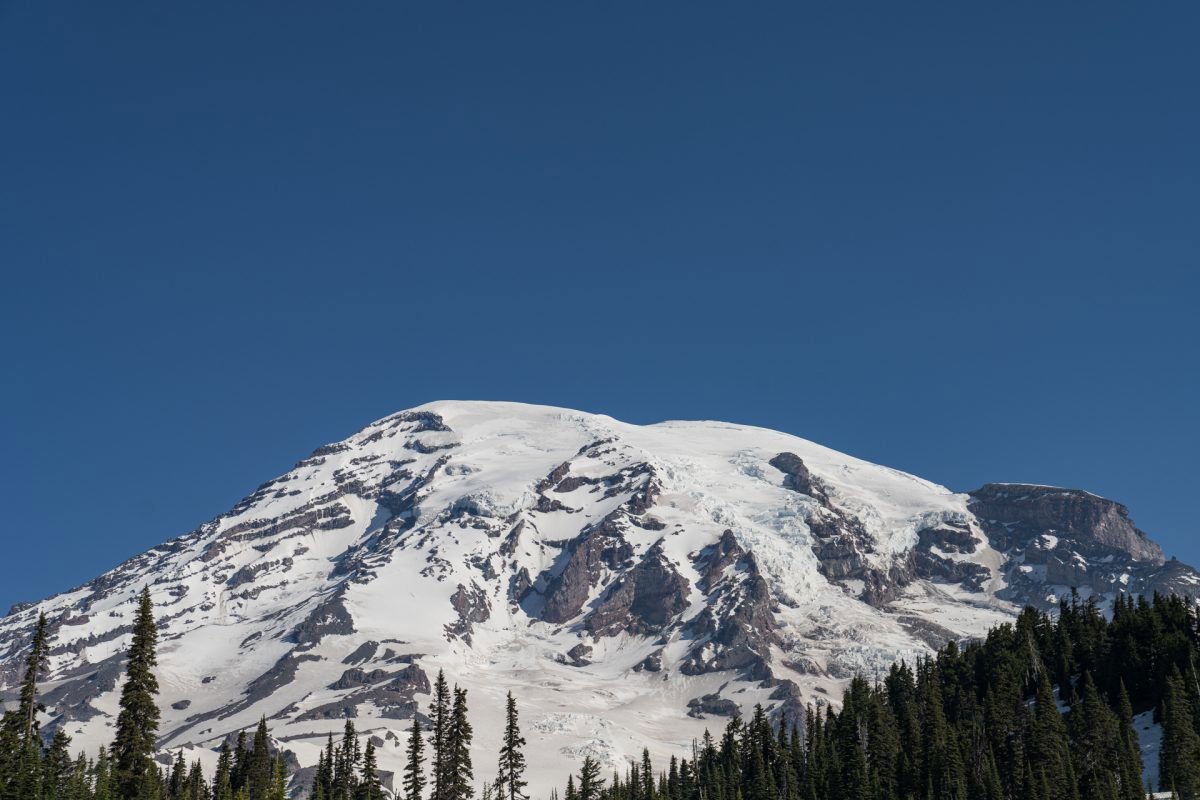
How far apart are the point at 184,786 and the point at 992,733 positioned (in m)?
104

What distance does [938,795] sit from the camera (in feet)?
518

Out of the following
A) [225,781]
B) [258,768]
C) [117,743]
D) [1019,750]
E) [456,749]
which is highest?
[1019,750]

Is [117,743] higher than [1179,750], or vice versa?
[1179,750]

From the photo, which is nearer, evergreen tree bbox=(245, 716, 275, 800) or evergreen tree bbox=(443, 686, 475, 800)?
evergreen tree bbox=(443, 686, 475, 800)

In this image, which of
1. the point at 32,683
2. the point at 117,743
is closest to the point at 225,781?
the point at 32,683

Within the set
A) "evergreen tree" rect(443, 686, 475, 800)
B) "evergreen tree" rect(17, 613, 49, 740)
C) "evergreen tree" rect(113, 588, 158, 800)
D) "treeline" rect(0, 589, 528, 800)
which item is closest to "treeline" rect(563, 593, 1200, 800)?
"treeline" rect(0, 589, 528, 800)

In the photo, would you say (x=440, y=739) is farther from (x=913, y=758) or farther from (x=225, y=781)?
(x=913, y=758)

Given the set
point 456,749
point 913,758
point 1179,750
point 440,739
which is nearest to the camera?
point 456,749

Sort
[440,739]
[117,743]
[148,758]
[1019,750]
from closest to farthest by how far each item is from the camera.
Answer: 1. [117,743]
2. [148,758]
3. [440,739]
4. [1019,750]

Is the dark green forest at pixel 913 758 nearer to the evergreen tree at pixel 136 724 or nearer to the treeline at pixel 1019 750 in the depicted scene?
the treeline at pixel 1019 750

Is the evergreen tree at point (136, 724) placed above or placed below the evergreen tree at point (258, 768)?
below

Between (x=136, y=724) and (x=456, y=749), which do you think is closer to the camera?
(x=136, y=724)

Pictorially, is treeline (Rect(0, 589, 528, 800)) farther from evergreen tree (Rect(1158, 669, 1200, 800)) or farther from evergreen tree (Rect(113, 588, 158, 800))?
evergreen tree (Rect(1158, 669, 1200, 800))

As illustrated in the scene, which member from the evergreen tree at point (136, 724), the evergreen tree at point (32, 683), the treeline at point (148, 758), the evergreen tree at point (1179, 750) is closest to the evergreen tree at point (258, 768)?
the treeline at point (148, 758)
